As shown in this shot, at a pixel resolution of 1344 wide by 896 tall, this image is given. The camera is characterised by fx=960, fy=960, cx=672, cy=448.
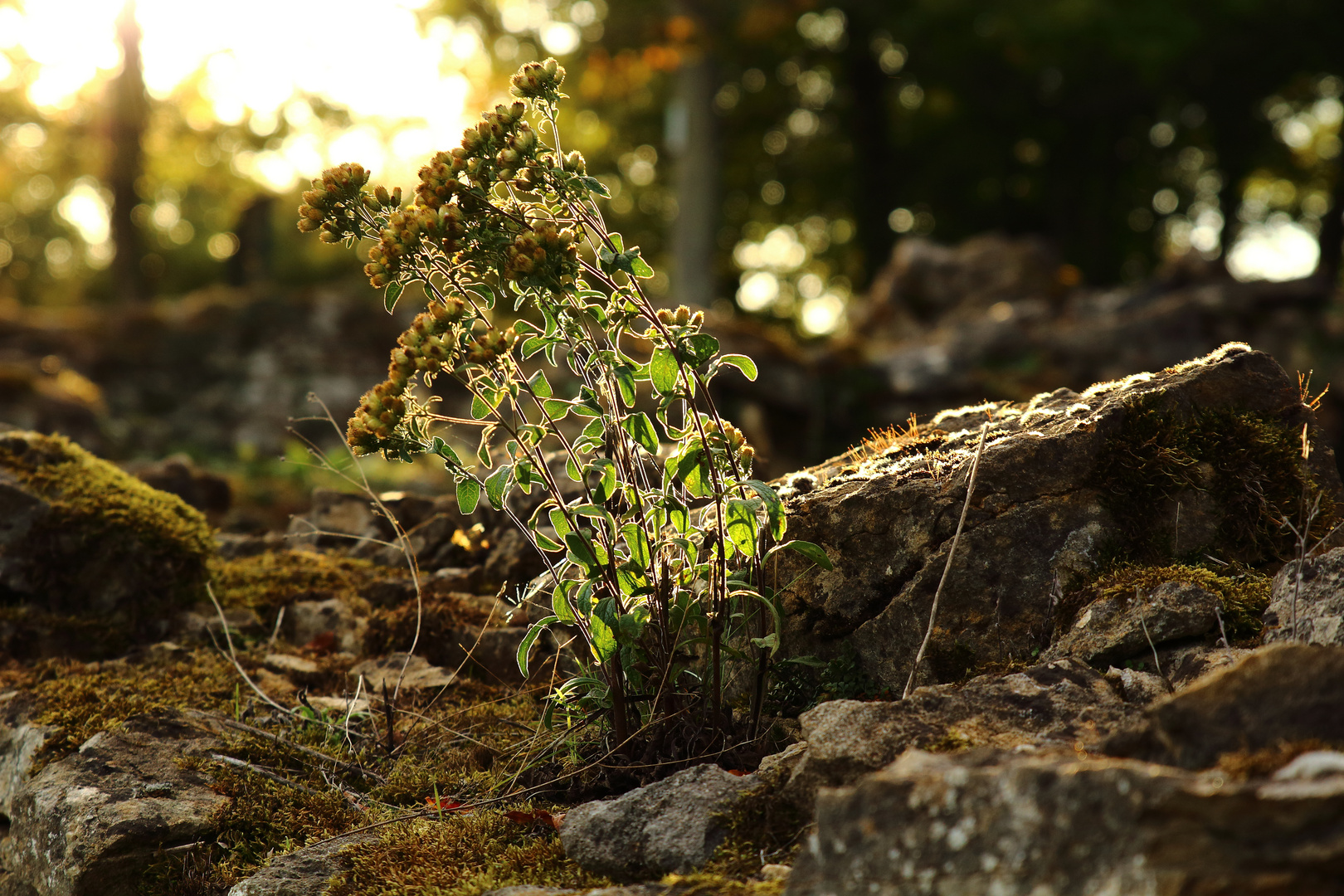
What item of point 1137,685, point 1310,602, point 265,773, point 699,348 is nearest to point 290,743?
point 265,773

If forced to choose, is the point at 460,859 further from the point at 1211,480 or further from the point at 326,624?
the point at 1211,480

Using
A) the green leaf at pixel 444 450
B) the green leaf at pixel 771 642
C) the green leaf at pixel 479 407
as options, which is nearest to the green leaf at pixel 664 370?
the green leaf at pixel 479 407

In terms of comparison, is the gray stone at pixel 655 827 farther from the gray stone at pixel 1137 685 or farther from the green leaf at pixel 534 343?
the green leaf at pixel 534 343

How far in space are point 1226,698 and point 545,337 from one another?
1.92 meters

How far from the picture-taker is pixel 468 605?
457 centimetres

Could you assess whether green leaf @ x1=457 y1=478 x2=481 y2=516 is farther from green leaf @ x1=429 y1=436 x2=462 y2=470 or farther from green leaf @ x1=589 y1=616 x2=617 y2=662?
green leaf @ x1=589 y1=616 x2=617 y2=662

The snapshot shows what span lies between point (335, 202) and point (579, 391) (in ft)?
3.03

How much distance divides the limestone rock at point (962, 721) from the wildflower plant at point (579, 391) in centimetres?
44

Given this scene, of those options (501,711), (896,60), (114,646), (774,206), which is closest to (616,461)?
(501,711)

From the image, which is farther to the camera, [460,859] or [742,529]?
[742,529]

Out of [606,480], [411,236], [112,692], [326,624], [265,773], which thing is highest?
[411,236]

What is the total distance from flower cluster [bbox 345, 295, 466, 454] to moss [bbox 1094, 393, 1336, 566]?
2287 mm

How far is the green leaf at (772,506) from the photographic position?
8.87 ft

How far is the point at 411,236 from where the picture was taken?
2.75 meters
